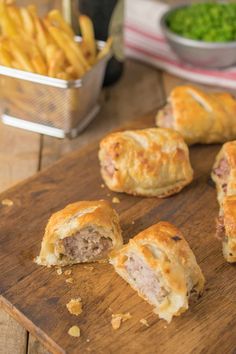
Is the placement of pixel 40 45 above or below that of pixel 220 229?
above

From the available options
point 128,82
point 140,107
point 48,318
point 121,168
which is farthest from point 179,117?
point 48,318

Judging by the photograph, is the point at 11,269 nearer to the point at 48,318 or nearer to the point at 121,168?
the point at 48,318

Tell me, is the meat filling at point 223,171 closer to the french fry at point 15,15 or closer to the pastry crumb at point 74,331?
the pastry crumb at point 74,331

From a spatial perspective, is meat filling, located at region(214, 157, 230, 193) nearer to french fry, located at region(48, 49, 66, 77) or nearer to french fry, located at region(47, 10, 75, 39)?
french fry, located at region(48, 49, 66, 77)

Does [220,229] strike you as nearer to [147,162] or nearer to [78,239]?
[147,162]

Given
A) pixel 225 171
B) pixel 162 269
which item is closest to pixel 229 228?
pixel 162 269

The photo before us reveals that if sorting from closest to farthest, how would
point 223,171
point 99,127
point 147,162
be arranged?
point 147,162 < point 223,171 < point 99,127

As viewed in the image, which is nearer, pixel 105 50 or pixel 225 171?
pixel 225 171

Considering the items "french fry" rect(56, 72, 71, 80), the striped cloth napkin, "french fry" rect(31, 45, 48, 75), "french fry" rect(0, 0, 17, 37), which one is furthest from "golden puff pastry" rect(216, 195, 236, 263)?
the striped cloth napkin
